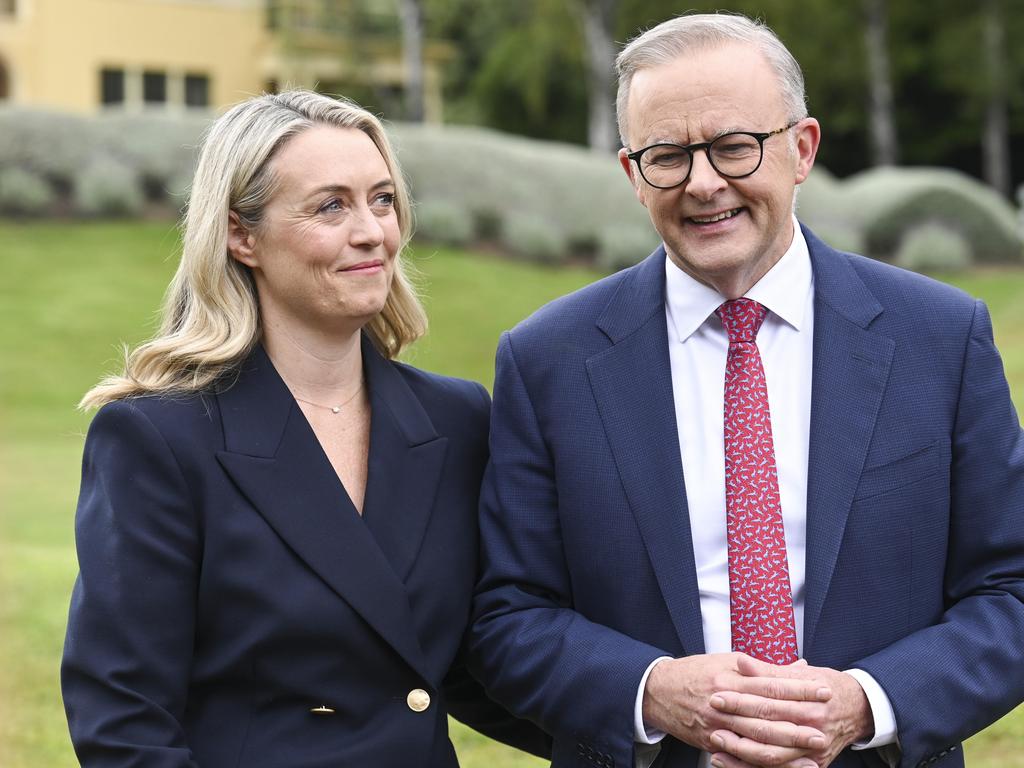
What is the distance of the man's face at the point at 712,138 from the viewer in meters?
2.98

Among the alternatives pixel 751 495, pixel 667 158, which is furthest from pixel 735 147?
A: pixel 751 495

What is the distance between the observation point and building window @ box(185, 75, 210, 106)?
94.6 feet

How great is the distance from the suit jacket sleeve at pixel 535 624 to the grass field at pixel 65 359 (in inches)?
113

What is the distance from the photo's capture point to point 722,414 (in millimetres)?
3082

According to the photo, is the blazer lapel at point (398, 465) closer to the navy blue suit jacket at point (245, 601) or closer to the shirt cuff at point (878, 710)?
the navy blue suit jacket at point (245, 601)

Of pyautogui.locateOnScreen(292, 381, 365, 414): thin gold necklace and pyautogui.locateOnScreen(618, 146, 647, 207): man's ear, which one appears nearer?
pyautogui.locateOnScreen(618, 146, 647, 207): man's ear

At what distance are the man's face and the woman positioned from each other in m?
0.68

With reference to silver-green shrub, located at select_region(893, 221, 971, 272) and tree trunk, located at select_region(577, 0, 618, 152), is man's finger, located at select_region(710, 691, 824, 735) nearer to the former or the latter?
silver-green shrub, located at select_region(893, 221, 971, 272)

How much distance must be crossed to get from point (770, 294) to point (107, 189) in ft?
51.8

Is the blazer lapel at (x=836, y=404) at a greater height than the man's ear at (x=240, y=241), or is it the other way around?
the man's ear at (x=240, y=241)

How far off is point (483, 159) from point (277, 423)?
1548 centimetres

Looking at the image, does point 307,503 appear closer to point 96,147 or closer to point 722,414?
point 722,414

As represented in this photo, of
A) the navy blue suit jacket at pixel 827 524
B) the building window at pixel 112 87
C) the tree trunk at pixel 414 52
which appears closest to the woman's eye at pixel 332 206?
the navy blue suit jacket at pixel 827 524

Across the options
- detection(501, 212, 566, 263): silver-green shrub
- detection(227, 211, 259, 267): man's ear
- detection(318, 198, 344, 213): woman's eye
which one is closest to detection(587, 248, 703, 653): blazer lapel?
detection(318, 198, 344, 213): woman's eye
